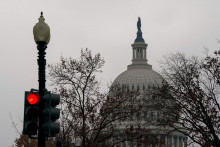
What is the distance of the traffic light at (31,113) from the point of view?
13680mm

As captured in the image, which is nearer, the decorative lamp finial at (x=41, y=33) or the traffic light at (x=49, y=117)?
the traffic light at (x=49, y=117)

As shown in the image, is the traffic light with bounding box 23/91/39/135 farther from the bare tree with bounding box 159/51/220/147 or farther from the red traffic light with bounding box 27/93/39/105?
the bare tree with bounding box 159/51/220/147

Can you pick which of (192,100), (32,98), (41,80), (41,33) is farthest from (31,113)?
(192,100)

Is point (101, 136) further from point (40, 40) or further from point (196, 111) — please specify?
point (40, 40)

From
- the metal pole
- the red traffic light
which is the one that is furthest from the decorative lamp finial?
the red traffic light

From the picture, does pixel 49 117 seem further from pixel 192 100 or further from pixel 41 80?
pixel 192 100

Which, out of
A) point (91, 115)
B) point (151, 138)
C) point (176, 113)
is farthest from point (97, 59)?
point (176, 113)

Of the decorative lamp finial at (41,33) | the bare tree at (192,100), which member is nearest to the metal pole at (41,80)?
the decorative lamp finial at (41,33)

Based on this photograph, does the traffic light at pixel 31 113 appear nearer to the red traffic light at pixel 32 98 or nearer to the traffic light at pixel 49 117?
the red traffic light at pixel 32 98

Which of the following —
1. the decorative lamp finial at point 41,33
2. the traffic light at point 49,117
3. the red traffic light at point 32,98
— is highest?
the decorative lamp finial at point 41,33

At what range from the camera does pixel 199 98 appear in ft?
123

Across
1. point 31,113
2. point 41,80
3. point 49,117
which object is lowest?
point 49,117

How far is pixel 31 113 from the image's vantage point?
1375 cm

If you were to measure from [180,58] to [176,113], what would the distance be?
470 centimetres
